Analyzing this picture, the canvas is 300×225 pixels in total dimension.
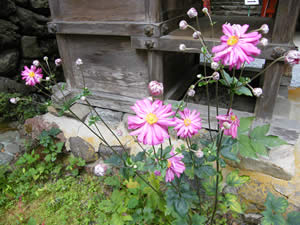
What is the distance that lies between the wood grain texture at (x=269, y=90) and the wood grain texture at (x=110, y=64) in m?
1.05

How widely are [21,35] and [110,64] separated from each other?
189 cm

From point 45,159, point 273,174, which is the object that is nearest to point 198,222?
point 273,174

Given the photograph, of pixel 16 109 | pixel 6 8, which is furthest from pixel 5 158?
pixel 6 8

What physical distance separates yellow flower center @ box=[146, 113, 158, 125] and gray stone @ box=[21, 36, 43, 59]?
10.6ft

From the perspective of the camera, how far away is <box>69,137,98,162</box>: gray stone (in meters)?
2.46

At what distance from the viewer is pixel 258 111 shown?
190cm

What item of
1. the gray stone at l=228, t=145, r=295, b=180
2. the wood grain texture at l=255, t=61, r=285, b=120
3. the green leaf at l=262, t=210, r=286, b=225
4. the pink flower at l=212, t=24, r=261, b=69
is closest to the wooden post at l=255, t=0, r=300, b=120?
the wood grain texture at l=255, t=61, r=285, b=120

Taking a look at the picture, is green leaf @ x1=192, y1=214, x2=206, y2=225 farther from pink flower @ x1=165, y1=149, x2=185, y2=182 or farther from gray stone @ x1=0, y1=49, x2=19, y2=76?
gray stone @ x1=0, y1=49, x2=19, y2=76

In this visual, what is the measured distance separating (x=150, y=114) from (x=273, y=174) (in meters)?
1.45

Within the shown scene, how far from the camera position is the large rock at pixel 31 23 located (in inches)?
130

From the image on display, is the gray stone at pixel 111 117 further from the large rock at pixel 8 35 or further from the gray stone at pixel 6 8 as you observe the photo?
the gray stone at pixel 6 8

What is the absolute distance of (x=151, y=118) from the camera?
0.90 meters

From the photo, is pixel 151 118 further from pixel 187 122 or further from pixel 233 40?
pixel 233 40

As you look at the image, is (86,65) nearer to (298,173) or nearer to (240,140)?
(240,140)
